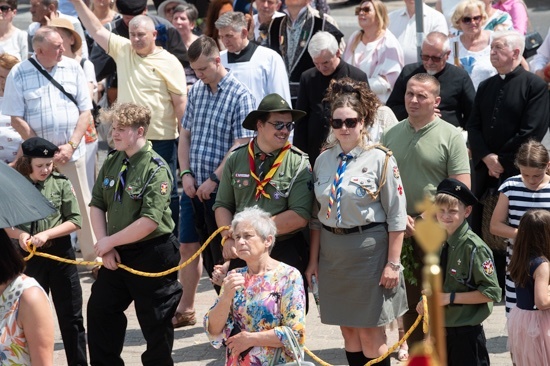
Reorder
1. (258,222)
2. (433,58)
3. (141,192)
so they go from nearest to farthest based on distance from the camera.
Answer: (258,222) → (141,192) → (433,58)

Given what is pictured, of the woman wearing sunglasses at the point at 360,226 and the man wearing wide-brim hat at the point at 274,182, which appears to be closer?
the woman wearing sunglasses at the point at 360,226

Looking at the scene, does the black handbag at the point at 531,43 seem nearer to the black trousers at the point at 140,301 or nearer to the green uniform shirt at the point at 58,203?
the black trousers at the point at 140,301

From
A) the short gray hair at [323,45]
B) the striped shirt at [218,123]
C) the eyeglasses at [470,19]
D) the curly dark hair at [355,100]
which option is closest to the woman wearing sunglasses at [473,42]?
the eyeglasses at [470,19]

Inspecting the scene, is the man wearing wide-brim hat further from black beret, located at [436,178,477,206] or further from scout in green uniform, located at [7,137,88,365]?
scout in green uniform, located at [7,137,88,365]

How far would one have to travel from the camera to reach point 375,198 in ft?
20.9

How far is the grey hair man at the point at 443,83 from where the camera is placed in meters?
8.16

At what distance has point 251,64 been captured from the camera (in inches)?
344

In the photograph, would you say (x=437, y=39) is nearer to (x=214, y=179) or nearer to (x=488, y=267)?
(x=214, y=179)

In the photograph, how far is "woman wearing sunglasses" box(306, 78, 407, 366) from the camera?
21.0ft

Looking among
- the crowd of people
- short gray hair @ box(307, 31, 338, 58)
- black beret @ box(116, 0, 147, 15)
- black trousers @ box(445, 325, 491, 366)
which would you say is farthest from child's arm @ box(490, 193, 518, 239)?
black beret @ box(116, 0, 147, 15)

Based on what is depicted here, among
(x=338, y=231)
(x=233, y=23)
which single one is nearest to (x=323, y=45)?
(x=233, y=23)

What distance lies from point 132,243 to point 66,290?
0.76 m

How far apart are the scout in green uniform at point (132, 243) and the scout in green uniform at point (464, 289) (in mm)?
1941

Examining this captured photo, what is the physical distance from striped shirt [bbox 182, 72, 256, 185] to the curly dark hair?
1353mm
